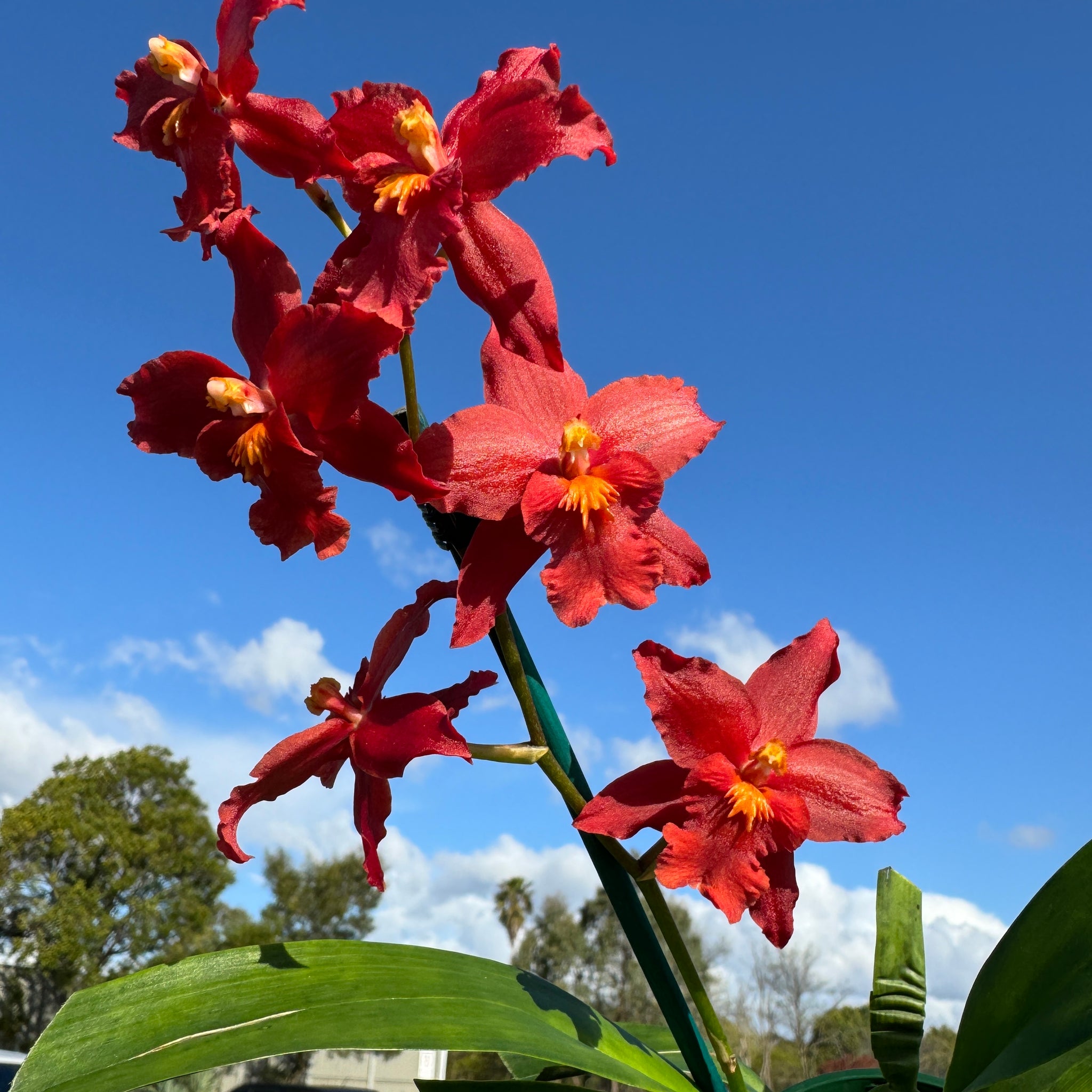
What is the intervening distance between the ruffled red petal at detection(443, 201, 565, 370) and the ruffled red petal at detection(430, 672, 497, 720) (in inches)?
12.9

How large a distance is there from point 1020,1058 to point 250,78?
116 cm

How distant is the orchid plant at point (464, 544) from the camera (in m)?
0.82

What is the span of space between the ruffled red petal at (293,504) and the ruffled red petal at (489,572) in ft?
0.39

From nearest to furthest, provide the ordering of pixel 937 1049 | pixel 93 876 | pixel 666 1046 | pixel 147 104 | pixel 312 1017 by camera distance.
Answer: pixel 312 1017, pixel 147 104, pixel 666 1046, pixel 937 1049, pixel 93 876

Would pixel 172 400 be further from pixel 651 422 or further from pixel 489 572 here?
pixel 651 422

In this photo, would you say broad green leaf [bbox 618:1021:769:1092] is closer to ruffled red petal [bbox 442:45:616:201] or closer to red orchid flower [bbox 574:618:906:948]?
red orchid flower [bbox 574:618:906:948]

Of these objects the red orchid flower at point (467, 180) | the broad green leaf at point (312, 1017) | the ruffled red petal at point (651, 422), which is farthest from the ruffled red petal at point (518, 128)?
the broad green leaf at point (312, 1017)

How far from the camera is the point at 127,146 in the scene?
102cm

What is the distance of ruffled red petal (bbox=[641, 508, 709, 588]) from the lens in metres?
0.90

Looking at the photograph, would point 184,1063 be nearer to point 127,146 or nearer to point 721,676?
point 721,676

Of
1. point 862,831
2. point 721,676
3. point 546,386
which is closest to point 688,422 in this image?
point 546,386

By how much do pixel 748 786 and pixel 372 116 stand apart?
0.73 meters

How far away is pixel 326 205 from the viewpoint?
953 millimetres

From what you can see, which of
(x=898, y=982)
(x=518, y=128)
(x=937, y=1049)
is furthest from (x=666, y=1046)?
(x=937, y=1049)
